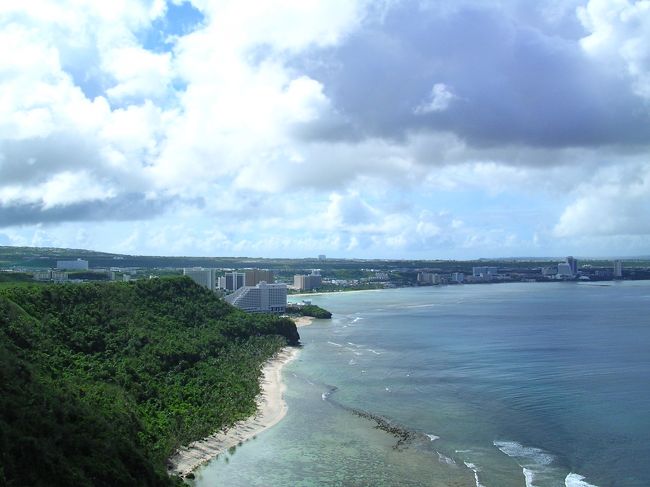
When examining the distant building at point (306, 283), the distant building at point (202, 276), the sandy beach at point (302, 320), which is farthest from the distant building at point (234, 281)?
the distant building at point (306, 283)

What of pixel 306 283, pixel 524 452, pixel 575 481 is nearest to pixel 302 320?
pixel 524 452

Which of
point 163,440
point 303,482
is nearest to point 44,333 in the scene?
point 163,440

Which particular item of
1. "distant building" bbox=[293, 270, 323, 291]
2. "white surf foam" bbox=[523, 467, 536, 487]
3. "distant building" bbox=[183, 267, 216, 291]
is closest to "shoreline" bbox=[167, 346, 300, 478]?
"white surf foam" bbox=[523, 467, 536, 487]

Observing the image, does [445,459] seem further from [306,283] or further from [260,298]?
[306,283]

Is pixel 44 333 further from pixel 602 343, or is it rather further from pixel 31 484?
pixel 602 343

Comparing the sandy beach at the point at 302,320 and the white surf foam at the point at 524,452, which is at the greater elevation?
the sandy beach at the point at 302,320

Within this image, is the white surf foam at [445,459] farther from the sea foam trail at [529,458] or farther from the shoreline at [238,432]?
the shoreline at [238,432]
